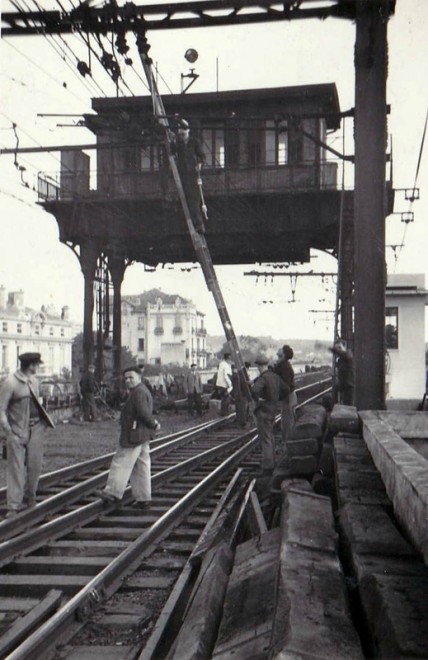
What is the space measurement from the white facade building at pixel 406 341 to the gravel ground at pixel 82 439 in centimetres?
640

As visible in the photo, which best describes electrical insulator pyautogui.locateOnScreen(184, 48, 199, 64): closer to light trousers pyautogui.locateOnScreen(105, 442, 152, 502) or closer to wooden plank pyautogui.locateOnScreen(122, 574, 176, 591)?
light trousers pyautogui.locateOnScreen(105, 442, 152, 502)

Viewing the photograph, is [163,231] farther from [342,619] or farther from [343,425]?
[342,619]

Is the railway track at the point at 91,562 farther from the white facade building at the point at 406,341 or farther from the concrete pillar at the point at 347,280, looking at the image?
the white facade building at the point at 406,341

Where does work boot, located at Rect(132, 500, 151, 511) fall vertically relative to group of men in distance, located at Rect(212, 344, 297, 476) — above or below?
below

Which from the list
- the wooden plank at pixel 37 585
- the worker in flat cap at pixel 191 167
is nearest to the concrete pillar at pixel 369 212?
the wooden plank at pixel 37 585

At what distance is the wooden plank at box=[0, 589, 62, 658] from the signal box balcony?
17.7 meters

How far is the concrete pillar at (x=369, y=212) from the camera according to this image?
937 cm

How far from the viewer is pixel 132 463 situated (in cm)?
805

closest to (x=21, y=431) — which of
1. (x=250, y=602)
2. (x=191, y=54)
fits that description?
(x=250, y=602)

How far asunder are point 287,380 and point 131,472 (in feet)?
14.3

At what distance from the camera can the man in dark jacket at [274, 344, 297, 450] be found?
11.7 m

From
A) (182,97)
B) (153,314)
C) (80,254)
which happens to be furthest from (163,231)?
(153,314)

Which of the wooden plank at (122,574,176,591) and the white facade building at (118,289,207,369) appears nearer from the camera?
the wooden plank at (122,574,176,591)

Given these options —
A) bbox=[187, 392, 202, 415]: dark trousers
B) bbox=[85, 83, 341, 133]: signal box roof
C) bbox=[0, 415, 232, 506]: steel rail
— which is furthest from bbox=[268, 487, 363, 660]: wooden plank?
bbox=[85, 83, 341, 133]: signal box roof
